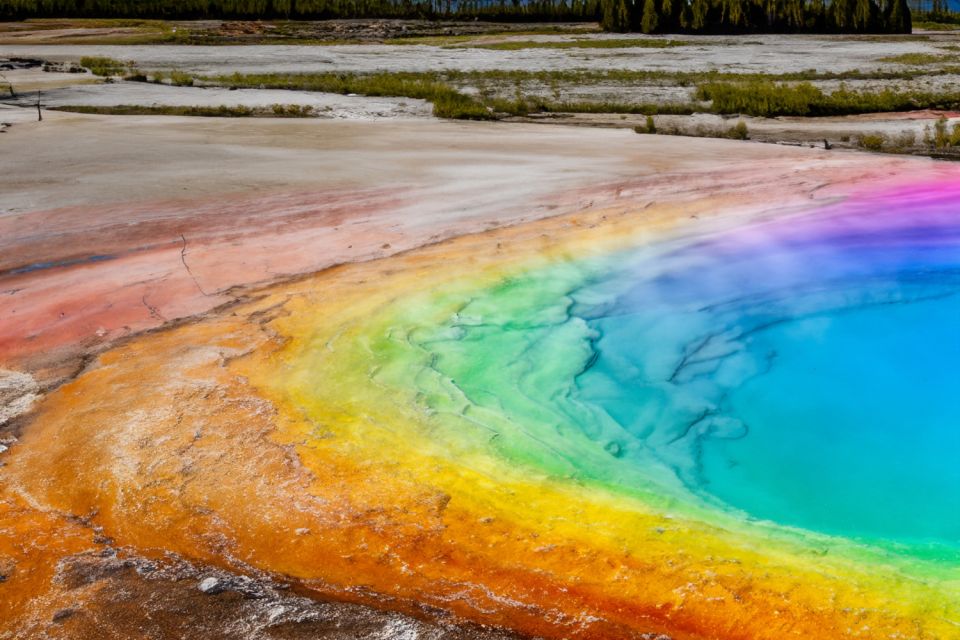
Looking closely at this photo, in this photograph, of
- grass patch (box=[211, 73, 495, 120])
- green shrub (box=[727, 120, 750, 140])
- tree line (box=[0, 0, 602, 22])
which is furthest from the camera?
tree line (box=[0, 0, 602, 22])

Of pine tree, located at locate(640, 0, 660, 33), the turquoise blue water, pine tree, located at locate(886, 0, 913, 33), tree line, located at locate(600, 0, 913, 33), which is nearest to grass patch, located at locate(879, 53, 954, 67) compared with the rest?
tree line, located at locate(600, 0, 913, 33)

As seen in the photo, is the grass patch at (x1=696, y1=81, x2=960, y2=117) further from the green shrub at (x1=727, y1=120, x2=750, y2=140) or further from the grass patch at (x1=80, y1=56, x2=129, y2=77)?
the grass patch at (x1=80, y1=56, x2=129, y2=77)

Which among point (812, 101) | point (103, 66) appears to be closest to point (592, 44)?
point (103, 66)

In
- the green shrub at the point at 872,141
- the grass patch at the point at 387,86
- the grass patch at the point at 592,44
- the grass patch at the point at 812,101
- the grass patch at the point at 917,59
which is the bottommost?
the green shrub at the point at 872,141

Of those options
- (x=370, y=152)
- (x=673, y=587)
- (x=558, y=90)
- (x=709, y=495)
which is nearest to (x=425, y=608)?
(x=673, y=587)

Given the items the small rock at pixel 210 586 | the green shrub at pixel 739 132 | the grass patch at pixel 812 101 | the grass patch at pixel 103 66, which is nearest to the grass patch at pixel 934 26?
the grass patch at pixel 812 101

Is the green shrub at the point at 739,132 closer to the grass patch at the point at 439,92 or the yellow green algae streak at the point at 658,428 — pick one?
the grass patch at the point at 439,92

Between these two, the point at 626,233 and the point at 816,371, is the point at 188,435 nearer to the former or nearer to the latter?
the point at 816,371
